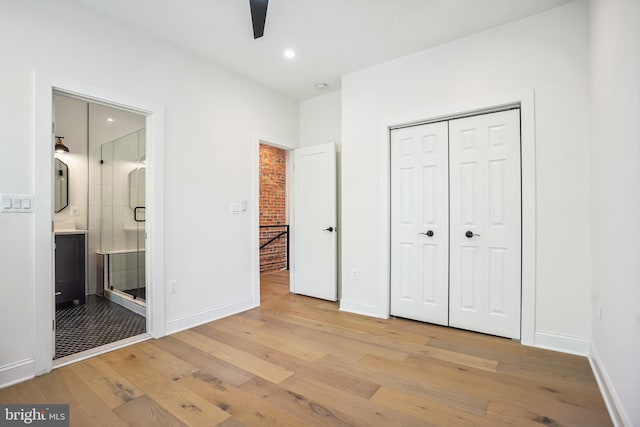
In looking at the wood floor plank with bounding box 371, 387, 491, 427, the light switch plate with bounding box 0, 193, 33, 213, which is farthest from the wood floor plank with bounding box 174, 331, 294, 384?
the light switch plate with bounding box 0, 193, 33, 213

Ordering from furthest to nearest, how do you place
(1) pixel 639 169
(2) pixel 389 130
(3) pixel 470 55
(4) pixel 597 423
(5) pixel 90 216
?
1. (5) pixel 90 216
2. (2) pixel 389 130
3. (3) pixel 470 55
4. (4) pixel 597 423
5. (1) pixel 639 169

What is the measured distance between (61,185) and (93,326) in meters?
2.05

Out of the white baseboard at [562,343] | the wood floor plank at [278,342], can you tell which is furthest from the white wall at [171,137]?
the white baseboard at [562,343]

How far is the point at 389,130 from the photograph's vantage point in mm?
3414

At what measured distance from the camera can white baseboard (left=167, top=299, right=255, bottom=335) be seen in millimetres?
3002

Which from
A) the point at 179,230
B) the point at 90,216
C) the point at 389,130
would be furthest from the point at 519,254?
the point at 90,216

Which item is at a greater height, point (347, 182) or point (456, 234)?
point (347, 182)

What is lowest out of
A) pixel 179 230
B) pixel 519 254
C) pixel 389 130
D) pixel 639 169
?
pixel 519 254

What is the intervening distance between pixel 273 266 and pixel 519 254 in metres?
4.60

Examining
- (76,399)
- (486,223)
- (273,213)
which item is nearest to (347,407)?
(76,399)

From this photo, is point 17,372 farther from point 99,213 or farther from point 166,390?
point 99,213

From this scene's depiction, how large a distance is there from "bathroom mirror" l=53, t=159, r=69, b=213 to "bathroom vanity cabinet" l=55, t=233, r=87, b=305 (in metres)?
0.59

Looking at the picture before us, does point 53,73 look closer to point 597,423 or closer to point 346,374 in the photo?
point 346,374

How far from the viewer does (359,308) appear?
11.7 feet
